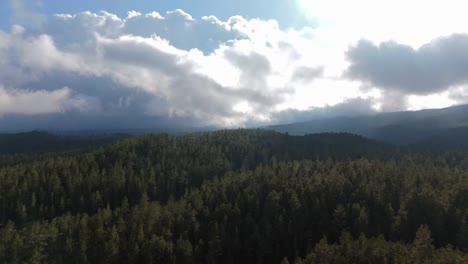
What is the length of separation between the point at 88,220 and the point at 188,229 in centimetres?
3369

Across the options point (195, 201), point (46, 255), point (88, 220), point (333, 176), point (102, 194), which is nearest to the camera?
point (46, 255)

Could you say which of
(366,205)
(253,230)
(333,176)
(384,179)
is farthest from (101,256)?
(384,179)

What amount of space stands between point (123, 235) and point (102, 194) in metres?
74.5

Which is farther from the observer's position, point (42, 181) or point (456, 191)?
point (42, 181)

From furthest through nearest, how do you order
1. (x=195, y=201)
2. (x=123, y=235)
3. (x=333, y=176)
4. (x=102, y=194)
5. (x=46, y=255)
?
(x=102, y=194)
(x=333, y=176)
(x=195, y=201)
(x=123, y=235)
(x=46, y=255)

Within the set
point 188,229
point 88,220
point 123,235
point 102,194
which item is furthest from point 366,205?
point 102,194

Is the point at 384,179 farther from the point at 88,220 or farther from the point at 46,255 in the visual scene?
the point at 46,255

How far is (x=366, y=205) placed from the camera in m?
138

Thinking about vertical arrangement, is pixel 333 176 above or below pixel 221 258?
above

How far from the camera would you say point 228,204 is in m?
146

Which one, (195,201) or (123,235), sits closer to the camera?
(123,235)

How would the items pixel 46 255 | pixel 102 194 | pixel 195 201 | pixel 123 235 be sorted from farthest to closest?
pixel 102 194 → pixel 195 201 → pixel 123 235 → pixel 46 255

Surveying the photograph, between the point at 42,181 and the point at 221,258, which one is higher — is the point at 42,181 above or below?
above

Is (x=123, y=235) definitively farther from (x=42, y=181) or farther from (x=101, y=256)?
(x=42, y=181)
